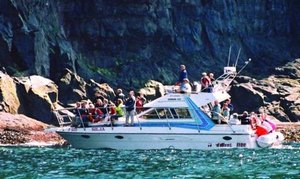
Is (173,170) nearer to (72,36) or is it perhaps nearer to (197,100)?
(197,100)

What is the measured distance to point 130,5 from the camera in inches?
4077

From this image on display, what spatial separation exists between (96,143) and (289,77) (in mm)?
58985

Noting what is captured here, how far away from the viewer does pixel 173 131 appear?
44.5 metres

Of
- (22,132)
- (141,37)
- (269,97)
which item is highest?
(141,37)

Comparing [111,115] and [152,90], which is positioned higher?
[152,90]

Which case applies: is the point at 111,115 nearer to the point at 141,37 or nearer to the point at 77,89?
the point at 77,89

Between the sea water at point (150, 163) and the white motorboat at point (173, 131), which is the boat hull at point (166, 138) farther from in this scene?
the sea water at point (150, 163)

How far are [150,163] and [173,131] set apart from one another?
31.8ft

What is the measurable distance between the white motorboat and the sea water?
122 cm

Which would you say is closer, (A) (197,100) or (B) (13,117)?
(A) (197,100)

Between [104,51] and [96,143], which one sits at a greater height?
[104,51]

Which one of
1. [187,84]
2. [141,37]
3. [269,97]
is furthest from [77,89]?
[187,84]

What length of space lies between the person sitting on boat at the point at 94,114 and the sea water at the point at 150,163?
2.37 meters

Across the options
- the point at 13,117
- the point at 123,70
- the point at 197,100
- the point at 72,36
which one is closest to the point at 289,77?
the point at 123,70
